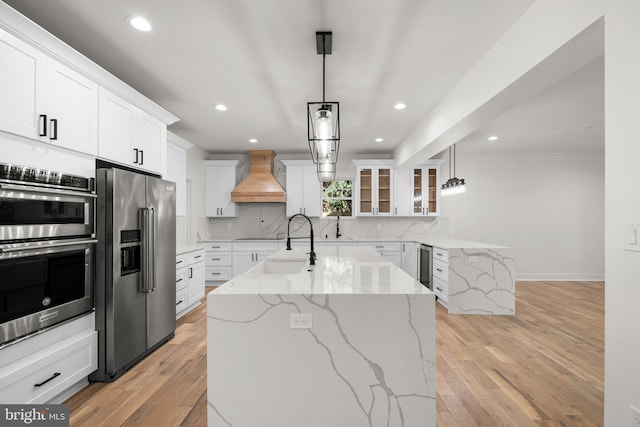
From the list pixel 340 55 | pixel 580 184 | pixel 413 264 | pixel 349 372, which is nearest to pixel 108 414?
pixel 349 372

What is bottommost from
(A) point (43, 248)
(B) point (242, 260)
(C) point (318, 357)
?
(B) point (242, 260)

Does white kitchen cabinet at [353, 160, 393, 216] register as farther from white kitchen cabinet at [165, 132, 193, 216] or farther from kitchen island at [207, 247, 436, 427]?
kitchen island at [207, 247, 436, 427]

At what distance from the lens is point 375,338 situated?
171 centimetres

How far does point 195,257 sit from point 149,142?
185 centimetres

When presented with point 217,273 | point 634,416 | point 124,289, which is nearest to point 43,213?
point 124,289

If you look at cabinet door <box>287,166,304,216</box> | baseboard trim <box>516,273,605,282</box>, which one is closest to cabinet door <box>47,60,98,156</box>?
cabinet door <box>287,166,304,216</box>

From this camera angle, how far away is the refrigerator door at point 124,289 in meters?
2.53

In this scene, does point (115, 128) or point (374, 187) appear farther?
point (374, 187)

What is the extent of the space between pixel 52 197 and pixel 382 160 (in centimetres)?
510

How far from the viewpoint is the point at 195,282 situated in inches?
180

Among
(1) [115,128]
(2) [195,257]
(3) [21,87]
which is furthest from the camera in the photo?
(2) [195,257]

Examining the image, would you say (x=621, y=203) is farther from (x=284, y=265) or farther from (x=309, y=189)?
(x=309, y=189)

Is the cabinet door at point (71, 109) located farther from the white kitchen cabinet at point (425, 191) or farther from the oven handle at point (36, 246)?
the white kitchen cabinet at point (425, 191)

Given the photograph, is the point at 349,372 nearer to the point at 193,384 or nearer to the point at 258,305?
the point at 258,305
